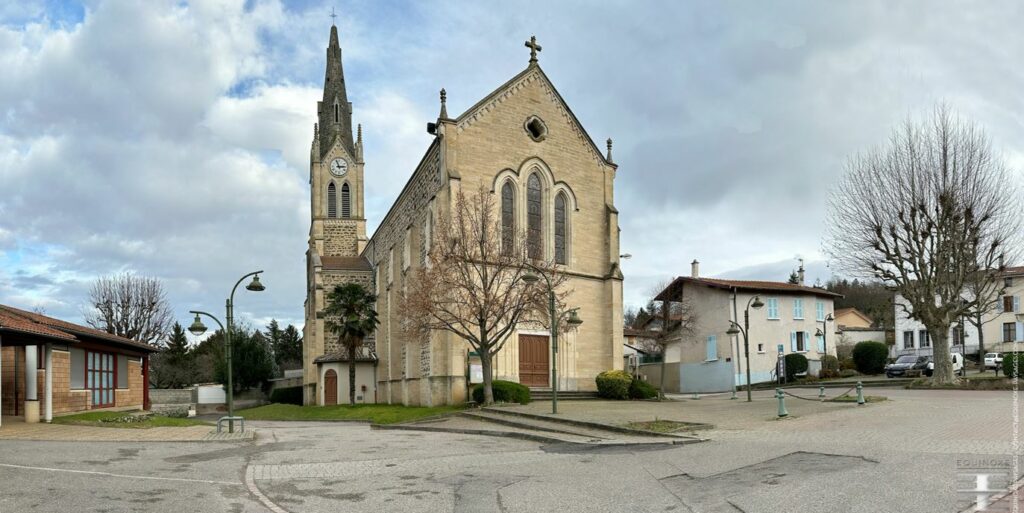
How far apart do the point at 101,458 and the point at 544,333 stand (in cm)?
2107

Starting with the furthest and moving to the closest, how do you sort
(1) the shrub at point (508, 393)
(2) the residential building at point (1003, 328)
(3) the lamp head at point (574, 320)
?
(2) the residential building at point (1003, 328)
(1) the shrub at point (508, 393)
(3) the lamp head at point (574, 320)

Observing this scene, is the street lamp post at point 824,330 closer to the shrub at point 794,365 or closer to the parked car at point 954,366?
the shrub at point 794,365

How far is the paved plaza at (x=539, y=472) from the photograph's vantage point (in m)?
9.01

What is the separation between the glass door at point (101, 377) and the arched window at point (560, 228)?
63.5 ft

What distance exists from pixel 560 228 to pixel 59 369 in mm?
20454

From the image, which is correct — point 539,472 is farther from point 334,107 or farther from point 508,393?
point 334,107

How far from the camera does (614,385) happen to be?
30.2 m

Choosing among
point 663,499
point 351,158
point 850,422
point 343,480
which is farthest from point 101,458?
point 351,158

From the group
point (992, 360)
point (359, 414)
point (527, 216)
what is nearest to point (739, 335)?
point (992, 360)

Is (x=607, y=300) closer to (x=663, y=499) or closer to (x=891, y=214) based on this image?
(x=891, y=214)

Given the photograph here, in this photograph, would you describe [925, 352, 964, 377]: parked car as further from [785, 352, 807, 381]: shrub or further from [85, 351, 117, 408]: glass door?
[85, 351, 117, 408]: glass door

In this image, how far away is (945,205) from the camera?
2895 cm

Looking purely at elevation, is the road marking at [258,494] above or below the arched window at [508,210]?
below

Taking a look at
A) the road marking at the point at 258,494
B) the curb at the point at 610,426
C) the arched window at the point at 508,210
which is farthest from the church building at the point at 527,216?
the road marking at the point at 258,494
